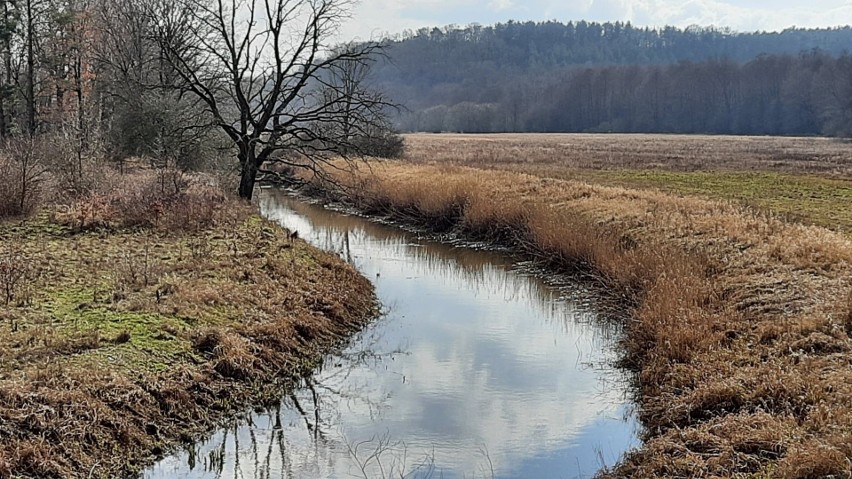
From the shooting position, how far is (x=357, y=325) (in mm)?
12398

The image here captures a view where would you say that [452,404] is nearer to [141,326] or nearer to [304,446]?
[304,446]

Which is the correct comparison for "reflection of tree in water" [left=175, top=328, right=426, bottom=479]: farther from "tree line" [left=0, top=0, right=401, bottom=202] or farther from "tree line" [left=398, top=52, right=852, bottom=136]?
"tree line" [left=398, top=52, right=852, bottom=136]

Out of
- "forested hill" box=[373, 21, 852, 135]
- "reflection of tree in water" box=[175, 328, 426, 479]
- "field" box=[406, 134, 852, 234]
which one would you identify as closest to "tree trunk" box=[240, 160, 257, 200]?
"field" box=[406, 134, 852, 234]

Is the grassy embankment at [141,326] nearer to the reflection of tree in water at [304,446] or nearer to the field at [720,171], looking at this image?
the reflection of tree in water at [304,446]

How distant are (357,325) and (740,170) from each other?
93.0 feet

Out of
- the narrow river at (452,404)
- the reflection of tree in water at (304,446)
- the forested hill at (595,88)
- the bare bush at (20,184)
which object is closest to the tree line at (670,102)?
the forested hill at (595,88)

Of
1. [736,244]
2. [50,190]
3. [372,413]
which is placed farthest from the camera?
[50,190]

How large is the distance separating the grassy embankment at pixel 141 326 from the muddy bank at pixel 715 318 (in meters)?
4.44

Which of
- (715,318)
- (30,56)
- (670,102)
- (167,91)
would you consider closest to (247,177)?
(167,91)

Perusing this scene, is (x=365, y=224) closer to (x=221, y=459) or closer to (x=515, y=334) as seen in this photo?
(x=515, y=334)

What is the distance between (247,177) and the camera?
882 inches

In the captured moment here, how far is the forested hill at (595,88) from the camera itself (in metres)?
108

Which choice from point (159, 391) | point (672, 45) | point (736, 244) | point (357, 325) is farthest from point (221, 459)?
point (672, 45)

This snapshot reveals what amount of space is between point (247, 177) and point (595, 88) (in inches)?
4235
